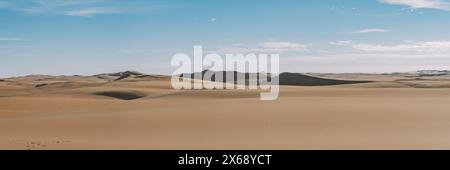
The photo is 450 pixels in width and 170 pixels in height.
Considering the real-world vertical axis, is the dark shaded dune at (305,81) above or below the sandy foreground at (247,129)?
below

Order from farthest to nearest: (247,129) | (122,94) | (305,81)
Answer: (305,81)
(122,94)
(247,129)

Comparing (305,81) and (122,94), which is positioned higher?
(305,81)

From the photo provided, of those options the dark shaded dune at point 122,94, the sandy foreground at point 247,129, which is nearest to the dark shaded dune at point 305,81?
the dark shaded dune at point 122,94

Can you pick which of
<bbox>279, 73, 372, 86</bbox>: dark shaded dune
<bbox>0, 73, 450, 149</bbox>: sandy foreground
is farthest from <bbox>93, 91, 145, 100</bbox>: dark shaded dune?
<bbox>279, 73, 372, 86</bbox>: dark shaded dune

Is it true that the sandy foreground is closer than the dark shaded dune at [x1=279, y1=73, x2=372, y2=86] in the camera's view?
Yes

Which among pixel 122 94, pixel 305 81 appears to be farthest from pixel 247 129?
pixel 305 81

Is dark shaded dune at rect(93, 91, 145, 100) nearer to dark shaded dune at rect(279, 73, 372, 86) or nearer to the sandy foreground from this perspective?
the sandy foreground

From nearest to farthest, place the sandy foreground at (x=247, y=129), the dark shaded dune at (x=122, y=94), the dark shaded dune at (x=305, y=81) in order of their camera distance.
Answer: the sandy foreground at (x=247, y=129) → the dark shaded dune at (x=122, y=94) → the dark shaded dune at (x=305, y=81)

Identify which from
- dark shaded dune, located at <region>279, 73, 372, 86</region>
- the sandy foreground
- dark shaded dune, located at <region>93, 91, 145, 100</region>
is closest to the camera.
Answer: the sandy foreground

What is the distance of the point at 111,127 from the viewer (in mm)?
13539

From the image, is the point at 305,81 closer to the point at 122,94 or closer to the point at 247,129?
the point at 122,94

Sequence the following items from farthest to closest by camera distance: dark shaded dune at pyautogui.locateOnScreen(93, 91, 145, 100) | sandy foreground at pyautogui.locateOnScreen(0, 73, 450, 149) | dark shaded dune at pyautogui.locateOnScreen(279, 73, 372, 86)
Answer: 1. dark shaded dune at pyautogui.locateOnScreen(279, 73, 372, 86)
2. dark shaded dune at pyautogui.locateOnScreen(93, 91, 145, 100)
3. sandy foreground at pyautogui.locateOnScreen(0, 73, 450, 149)

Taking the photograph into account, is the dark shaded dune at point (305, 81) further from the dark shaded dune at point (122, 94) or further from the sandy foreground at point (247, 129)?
the sandy foreground at point (247, 129)
